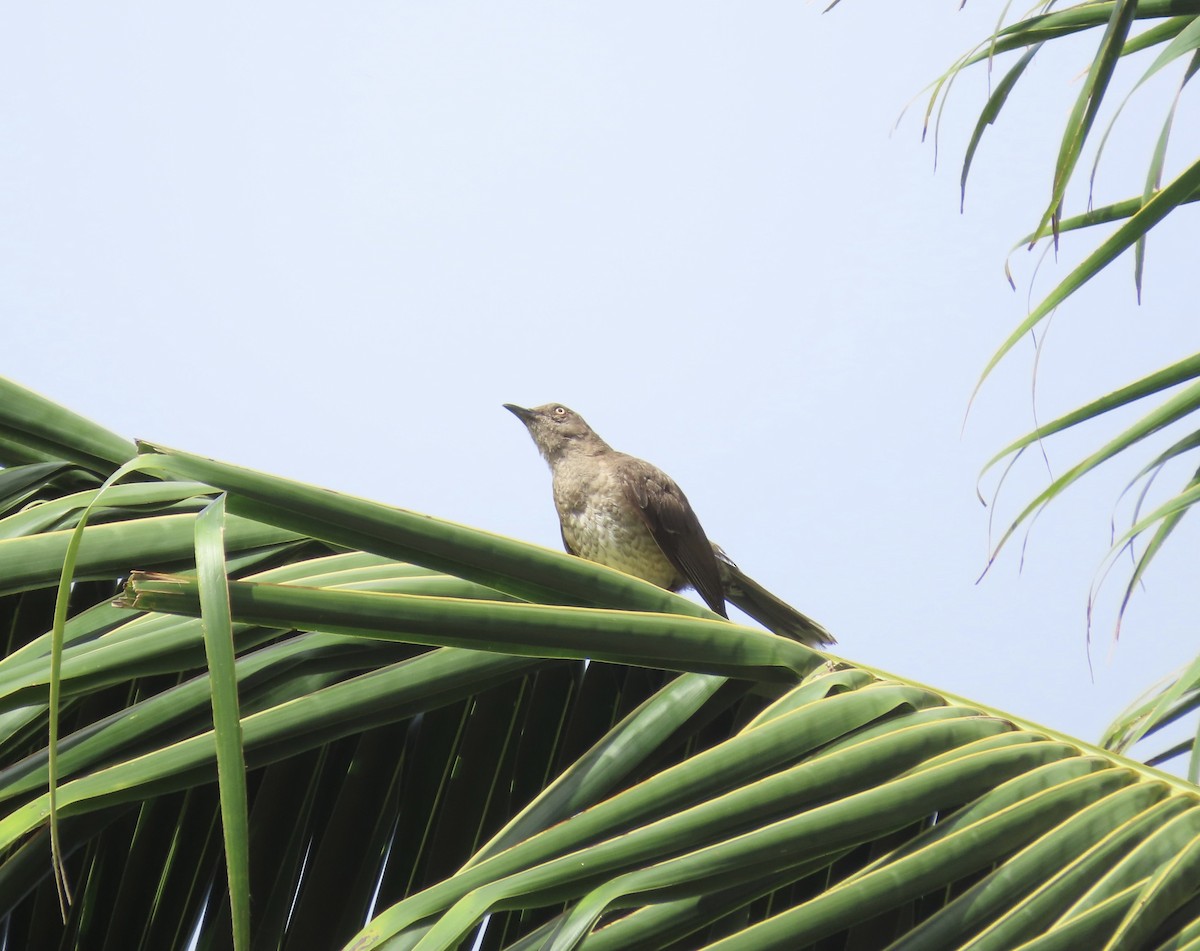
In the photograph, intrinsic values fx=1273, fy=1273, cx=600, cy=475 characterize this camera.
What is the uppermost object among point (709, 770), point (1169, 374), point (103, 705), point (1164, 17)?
point (1164, 17)

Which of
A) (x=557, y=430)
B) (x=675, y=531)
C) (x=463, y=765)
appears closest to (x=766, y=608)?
(x=675, y=531)

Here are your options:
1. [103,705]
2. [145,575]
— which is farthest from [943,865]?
[103,705]

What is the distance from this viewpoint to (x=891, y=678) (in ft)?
6.31

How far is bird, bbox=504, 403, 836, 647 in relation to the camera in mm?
6402

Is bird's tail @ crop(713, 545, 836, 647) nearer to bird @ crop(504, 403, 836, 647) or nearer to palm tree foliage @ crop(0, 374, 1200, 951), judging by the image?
bird @ crop(504, 403, 836, 647)

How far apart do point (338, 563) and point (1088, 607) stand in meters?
1.50

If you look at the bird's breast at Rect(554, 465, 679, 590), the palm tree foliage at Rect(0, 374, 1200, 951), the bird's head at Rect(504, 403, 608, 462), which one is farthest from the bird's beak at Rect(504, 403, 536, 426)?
the palm tree foliage at Rect(0, 374, 1200, 951)

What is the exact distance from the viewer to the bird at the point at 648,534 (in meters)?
6.40

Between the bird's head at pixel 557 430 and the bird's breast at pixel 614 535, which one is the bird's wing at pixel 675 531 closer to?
the bird's breast at pixel 614 535

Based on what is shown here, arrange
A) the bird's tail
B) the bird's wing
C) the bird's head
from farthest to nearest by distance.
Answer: the bird's head → the bird's wing → the bird's tail

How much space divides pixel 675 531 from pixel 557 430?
1.11 meters

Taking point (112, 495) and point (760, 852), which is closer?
point (760, 852)

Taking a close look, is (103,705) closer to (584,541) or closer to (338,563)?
(338,563)

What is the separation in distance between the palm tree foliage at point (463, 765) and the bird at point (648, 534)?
4277 mm
